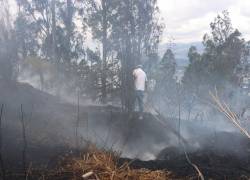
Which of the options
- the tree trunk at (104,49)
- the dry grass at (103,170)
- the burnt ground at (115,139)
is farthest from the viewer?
the tree trunk at (104,49)

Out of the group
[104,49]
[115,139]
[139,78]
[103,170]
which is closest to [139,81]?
[139,78]

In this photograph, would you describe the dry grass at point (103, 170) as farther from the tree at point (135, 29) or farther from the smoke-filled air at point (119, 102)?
the tree at point (135, 29)

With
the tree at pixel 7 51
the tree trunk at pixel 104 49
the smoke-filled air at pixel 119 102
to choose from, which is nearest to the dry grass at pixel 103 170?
the smoke-filled air at pixel 119 102

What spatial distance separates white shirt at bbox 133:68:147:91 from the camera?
15539 mm

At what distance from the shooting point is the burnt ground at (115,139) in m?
9.61

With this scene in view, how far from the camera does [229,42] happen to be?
1134 inches

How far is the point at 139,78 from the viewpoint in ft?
51.0

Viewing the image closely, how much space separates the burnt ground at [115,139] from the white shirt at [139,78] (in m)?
1.43

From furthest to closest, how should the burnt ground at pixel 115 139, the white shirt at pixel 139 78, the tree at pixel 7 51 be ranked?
1. the tree at pixel 7 51
2. the white shirt at pixel 139 78
3. the burnt ground at pixel 115 139

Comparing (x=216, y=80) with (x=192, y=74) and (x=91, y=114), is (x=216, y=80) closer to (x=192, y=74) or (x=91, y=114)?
(x=192, y=74)

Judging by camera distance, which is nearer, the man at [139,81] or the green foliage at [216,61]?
the man at [139,81]

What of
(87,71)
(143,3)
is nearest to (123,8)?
(143,3)

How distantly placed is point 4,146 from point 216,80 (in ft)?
62.7

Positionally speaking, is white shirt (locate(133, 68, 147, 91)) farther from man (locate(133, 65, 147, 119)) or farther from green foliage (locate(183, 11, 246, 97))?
green foliage (locate(183, 11, 246, 97))
